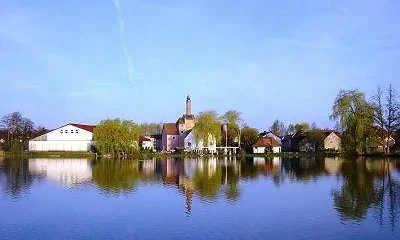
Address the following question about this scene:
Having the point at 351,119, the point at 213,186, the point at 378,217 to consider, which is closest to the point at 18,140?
the point at 351,119

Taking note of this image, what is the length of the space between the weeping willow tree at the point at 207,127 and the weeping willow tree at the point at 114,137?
1234 cm

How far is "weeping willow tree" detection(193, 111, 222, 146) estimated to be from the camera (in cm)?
8281

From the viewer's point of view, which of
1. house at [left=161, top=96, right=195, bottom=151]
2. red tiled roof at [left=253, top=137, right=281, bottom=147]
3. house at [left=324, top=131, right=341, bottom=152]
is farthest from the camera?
house at [left=161, top=96, right=195, bottom=151]

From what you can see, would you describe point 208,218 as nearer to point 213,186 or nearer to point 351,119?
point 213,186

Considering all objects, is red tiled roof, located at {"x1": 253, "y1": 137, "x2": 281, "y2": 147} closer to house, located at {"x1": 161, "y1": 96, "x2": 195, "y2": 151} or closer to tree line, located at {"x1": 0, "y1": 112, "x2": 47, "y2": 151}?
house, located at {"x1": 161, "y1": 96, "x2": 195, "y2": 151}

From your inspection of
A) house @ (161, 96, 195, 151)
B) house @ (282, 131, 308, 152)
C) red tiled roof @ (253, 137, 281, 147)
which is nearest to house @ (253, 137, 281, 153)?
red tiled roof @ (253, 137, 281, 147)

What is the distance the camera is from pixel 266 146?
9300 cm

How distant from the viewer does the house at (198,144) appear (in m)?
85.6

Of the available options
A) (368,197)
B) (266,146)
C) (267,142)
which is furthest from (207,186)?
(267,142)

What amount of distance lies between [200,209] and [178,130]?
8122cm

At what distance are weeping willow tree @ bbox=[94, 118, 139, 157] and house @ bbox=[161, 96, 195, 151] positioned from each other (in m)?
23.6

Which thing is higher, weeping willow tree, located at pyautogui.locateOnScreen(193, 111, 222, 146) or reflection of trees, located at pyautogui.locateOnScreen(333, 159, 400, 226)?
weeping willow tree, located at pyautogui.locateOnScreen(193, 111, 222, 146)

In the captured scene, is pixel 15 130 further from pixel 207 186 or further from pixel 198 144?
pixel 207 186

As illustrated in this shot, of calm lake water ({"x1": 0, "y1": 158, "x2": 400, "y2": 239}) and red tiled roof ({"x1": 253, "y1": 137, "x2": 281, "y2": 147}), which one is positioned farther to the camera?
red tiled roof ({"x1": 253, "y1": 137, "x2": 281, "y2": 147})
